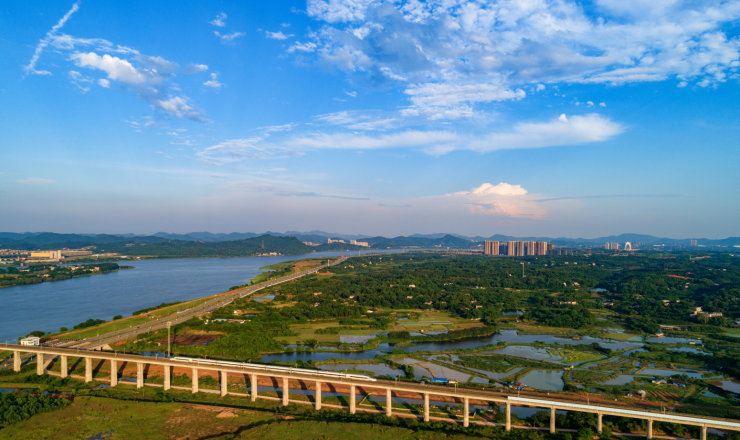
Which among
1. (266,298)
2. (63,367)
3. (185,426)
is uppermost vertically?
(63,367)

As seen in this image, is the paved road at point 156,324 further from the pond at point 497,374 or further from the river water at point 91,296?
the pond at point 497,374

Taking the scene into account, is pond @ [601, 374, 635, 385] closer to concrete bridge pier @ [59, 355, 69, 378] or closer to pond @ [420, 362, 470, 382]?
pond @ [420, 362, 470, 382]

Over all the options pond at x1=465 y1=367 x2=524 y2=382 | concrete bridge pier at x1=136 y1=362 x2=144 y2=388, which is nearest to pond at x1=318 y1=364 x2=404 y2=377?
pond at x1=465 y1=367 x2=524 y2=382

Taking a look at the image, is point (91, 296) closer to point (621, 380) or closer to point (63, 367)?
point (63, 367)

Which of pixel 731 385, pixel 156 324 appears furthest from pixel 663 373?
pixel 156 324

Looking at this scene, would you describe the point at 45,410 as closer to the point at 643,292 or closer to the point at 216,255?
the point at 643,292

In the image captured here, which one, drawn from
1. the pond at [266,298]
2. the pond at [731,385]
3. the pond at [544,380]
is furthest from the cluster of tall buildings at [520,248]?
the pond at [544,380]
